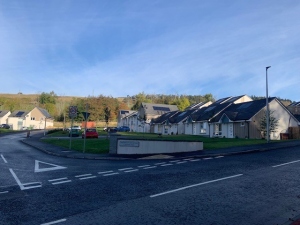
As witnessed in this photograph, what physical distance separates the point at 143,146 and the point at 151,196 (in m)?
12.1

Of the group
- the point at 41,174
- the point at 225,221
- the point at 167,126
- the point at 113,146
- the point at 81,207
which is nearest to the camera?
the point at 225,221

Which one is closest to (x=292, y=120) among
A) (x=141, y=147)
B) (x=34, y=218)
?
(x=141, y=147)

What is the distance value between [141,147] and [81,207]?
43.3 ft

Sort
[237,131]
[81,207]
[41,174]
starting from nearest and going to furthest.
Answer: [81,207] < [41,174] < [237,131]

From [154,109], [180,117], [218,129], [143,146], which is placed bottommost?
[143,146]

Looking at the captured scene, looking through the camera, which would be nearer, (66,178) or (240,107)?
(66,178)

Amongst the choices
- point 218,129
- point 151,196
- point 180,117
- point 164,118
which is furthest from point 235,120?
point 151,196

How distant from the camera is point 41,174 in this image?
1209 cm

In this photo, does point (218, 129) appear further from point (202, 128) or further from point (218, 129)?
point (202, 128)

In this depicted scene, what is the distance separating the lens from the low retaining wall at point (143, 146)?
65.3ft

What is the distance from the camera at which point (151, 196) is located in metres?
8.16

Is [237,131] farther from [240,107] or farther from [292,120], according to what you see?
[292,120]

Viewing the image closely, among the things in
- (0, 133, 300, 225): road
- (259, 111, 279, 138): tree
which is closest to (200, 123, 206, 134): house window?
(259, 111, 279, 138): tree

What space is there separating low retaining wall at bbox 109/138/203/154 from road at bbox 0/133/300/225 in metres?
6.90
